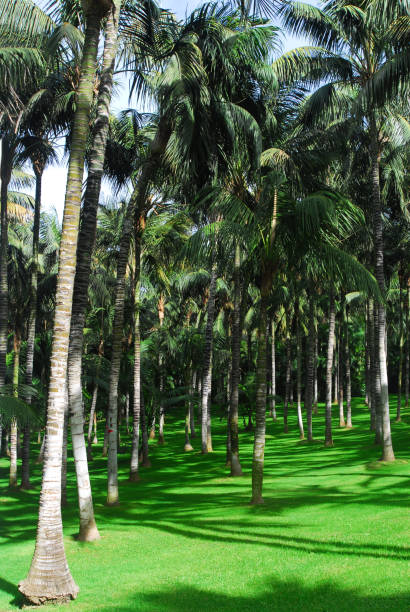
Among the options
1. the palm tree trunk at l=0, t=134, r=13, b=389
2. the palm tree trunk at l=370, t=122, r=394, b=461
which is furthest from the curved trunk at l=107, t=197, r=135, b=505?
the palm tree trunk at l=370, t=122, r=394, b=461

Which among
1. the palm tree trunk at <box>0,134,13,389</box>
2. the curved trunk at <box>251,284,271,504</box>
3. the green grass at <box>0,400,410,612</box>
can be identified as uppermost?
the palm tree trunk at <box>0,134,13,389</box>

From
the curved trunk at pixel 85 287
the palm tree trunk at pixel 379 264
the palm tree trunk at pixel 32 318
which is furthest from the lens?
the palm tree trunk at pixel 32 318

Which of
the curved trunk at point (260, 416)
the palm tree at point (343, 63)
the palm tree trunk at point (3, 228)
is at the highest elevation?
the palm tree at point (343, 63)

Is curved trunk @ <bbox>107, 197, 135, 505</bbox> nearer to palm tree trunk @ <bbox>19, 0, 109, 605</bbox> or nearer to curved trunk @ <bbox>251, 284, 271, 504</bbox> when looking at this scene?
curved trunk @ <bbox>251, 284, 271, 504</bbox>

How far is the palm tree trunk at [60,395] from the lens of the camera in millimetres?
7973

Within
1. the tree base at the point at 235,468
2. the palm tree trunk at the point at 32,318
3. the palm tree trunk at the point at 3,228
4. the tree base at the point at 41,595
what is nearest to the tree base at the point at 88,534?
the tree base at the point at 41,595

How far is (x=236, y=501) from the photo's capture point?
14984mm

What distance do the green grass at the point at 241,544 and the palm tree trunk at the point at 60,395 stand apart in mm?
456

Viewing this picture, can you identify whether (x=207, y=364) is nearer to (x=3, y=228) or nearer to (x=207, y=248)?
(x=3, y=228)

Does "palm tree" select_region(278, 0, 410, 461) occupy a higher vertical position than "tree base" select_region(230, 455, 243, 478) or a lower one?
higher

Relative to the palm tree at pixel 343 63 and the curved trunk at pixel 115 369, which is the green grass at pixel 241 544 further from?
the palm tree at pixel 343 63

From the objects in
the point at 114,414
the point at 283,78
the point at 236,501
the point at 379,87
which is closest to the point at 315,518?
the point at 236,501

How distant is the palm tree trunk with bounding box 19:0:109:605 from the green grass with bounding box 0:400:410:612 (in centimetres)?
46

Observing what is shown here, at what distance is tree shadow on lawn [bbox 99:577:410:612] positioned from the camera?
23.3ft
